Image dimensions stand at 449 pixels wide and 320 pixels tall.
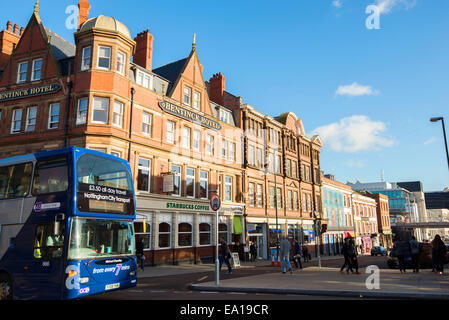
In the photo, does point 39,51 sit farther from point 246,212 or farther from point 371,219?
point 371,219

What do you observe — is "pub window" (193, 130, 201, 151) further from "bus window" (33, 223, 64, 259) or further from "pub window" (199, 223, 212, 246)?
"bus window" (33, 223, 64, 259)

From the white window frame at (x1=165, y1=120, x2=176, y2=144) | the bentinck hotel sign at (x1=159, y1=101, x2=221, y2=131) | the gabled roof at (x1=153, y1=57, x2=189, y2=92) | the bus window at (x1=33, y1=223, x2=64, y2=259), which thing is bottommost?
the bus window at (x1=33, y1=223, x2=64, y2=259)

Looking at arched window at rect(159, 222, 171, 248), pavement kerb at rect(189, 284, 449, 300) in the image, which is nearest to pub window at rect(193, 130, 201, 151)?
arched window at rect(159, 222, 171, 248)

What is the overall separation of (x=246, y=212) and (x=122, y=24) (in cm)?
2097

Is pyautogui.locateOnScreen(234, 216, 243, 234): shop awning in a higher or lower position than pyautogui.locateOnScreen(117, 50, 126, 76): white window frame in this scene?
lower

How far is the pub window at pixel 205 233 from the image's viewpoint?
30.5 m

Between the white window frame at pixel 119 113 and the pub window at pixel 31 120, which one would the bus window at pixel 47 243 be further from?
the pub window at pixel 31 120

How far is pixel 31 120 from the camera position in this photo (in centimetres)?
2519

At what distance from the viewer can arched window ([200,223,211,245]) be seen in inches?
1204

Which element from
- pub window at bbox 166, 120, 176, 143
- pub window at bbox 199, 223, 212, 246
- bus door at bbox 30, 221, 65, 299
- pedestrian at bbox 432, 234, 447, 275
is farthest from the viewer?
pub window at bbox 199, 223, 212, 246

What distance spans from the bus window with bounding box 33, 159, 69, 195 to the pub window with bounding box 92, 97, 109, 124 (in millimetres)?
13039

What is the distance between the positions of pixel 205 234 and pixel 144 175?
28.8ft

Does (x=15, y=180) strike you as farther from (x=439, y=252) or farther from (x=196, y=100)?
(x=196, y=100)
